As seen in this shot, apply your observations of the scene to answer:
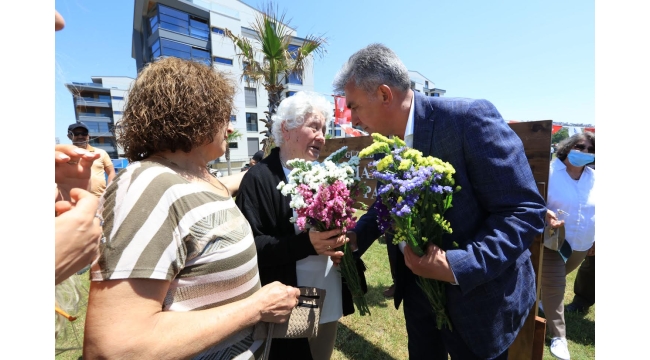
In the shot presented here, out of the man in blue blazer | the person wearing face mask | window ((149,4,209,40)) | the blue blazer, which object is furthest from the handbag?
window ((149,4,209,40))

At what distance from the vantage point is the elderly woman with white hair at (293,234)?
1789 mm

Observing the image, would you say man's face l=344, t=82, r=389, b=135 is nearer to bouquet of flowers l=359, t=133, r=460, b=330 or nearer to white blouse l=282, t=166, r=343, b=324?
bouquet of flowers l=359, t=133, r=460, b=330

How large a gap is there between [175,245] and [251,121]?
4026 cm

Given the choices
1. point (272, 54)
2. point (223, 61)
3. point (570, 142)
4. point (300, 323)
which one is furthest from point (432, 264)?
point (223, 61)

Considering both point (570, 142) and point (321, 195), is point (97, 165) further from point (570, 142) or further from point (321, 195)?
point (570, 142)

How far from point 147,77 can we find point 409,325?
6.45ft

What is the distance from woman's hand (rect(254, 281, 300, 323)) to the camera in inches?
47.3

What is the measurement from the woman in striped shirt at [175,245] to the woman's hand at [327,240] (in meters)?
0.38

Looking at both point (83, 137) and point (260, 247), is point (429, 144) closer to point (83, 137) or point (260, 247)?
point (260, 247)

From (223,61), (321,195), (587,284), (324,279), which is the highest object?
(223,61)

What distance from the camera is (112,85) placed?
152 ft

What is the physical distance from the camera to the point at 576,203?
3.23m

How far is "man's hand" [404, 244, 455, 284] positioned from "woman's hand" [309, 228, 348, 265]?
1.35 ft

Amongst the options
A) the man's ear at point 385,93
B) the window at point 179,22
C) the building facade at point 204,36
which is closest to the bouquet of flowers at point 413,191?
the man's ear at point 385,93
